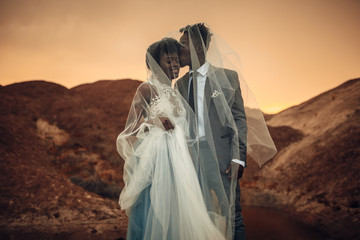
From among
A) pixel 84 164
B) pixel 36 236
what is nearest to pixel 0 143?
pixel 84 164

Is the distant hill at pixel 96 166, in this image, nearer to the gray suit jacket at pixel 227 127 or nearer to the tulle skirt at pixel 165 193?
the tulle skirt at pixel 165 193

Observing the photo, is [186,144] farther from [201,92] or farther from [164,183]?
[201,92]

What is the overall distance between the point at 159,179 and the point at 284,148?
28.1 feet

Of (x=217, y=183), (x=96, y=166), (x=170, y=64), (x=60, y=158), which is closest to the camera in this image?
(x=217, y=183)

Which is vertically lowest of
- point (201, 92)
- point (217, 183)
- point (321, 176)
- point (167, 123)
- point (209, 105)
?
point (321, 176)

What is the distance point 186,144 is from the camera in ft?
6.69

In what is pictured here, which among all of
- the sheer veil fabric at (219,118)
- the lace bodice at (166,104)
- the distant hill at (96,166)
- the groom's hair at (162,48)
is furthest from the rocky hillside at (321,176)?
the groom's hair at (162,48)

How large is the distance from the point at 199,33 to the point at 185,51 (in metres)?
0.22

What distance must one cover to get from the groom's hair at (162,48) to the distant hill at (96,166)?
10.7 feet

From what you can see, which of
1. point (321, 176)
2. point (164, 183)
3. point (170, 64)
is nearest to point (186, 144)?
point (164, 183)

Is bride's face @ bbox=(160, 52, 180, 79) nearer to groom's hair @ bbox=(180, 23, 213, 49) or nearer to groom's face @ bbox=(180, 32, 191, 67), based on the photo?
groom's face @ bbox=(180, 32, 191, 67)

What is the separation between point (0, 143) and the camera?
6082mm

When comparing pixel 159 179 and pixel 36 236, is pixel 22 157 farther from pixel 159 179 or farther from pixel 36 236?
pixel 159 179

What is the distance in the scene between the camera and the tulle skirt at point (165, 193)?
5.88 ft
